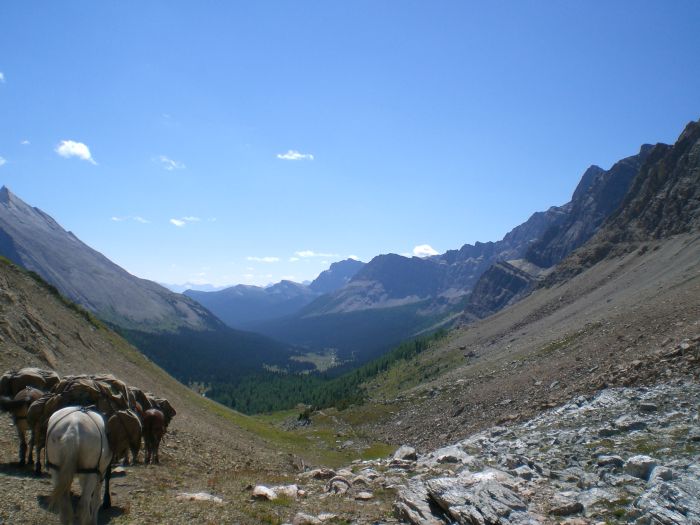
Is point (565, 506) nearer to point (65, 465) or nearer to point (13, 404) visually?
point (65, 465)

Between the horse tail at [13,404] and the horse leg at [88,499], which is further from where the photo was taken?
the horse tail at [13,404]

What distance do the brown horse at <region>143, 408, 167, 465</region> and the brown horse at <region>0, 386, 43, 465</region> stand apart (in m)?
4.80

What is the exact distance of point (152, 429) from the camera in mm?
21422

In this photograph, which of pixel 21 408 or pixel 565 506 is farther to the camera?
pixel 21 408

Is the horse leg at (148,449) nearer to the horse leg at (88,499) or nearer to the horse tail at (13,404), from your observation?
the horse tail at (13,404)

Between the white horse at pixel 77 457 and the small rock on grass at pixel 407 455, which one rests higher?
the white horse at pixel 77 457

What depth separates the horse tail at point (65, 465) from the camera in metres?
11.2

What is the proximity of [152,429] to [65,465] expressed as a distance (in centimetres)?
1065

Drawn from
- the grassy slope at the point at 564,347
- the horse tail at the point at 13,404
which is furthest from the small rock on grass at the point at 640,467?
the horse tail at the point at 13,404

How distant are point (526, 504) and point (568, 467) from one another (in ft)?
21.8

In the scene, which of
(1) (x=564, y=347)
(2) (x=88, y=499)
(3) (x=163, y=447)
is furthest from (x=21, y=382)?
(1) (x=564, y=347)

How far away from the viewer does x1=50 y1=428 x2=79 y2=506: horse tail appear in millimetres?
11195

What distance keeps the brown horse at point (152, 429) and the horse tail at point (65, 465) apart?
32.5ft

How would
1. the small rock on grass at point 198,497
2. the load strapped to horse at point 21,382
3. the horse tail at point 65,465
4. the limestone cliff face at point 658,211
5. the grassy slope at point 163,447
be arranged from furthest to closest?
1. the limestone cliff face at point 658,211
2. the load strapped to horse at point 21,382
3. the small rock on grass at point 198,497
4. the grassy slope at point 163,447
5. the horse tail at point 65,465
